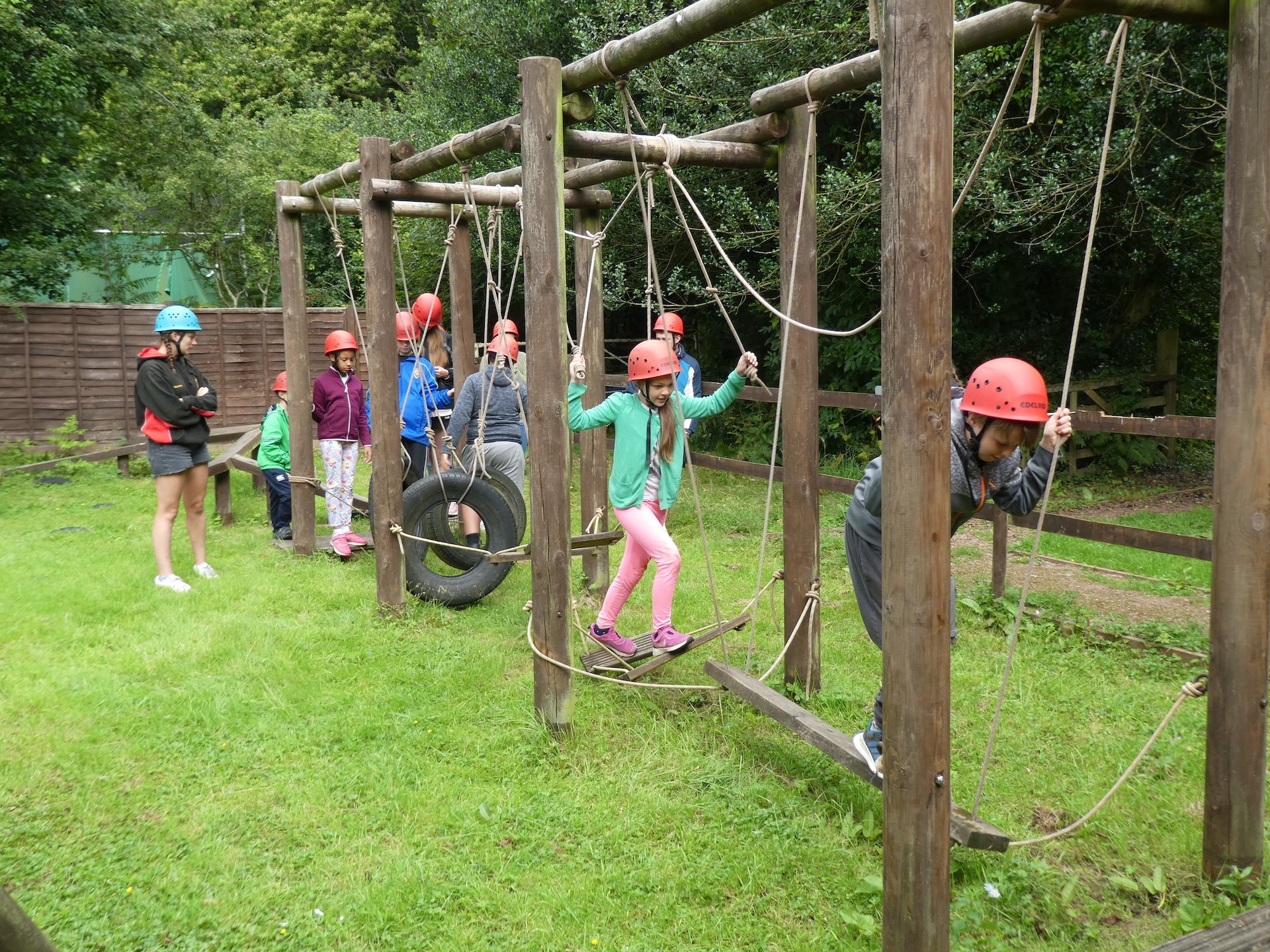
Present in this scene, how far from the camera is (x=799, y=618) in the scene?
4.86 metres

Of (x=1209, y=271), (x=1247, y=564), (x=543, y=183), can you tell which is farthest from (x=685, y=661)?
(x=1209, y=271)

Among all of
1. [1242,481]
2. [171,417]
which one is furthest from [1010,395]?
[171,417]

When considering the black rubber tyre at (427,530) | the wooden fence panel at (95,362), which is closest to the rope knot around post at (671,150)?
the black rubber tyre at (427,530)

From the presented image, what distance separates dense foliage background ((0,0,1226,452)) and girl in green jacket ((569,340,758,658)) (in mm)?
4598

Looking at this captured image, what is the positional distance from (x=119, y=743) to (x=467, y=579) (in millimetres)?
2576

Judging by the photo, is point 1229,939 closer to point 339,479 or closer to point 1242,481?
point 1242,481

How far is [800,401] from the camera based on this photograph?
4.82 metres

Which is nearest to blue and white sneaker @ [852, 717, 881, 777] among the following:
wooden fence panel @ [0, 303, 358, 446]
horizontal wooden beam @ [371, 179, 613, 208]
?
horizontal wooden beam @ [371, 179, 613, 208]

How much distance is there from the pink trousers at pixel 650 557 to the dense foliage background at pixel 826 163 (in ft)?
15.6

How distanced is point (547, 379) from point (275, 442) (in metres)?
5.07

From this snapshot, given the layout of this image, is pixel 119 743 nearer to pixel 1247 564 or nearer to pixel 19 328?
pixel 1247 564

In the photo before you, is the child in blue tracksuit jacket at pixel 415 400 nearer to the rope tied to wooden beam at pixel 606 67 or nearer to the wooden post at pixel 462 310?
the wooden post at pixel 462 310

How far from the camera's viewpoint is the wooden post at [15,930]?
145 centimetres

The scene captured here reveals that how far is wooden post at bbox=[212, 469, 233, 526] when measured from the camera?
9.39 m
